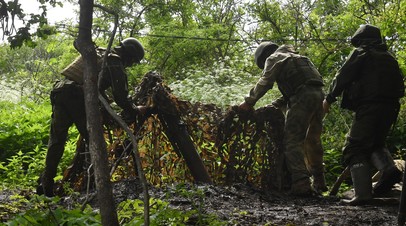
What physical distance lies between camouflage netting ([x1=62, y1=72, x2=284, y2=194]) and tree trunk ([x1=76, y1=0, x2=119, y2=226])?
368 cm

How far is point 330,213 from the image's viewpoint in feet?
17.5

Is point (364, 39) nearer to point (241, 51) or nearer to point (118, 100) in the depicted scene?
point (118, 100)

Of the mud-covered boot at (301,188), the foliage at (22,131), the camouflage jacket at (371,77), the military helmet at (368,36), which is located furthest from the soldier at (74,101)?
the foliage at (22,131)

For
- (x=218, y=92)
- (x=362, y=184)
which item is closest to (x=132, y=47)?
(x=362, y=184)

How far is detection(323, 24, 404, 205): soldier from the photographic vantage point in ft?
19.6

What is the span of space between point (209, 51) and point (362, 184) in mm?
15923

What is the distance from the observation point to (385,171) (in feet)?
19.2

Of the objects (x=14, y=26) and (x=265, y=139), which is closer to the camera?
(x=14, y=26)

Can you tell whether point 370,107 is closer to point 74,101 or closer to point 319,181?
point 319,181

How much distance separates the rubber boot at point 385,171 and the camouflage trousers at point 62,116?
333cm

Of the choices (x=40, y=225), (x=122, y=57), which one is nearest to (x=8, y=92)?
(x=122, y=57)

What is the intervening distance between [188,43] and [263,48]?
1291 centimetres

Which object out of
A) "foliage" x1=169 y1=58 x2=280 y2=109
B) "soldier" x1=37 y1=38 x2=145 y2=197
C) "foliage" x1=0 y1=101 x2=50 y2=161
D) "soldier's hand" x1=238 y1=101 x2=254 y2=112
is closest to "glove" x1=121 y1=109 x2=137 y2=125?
"soldier" x1=37 y1=38 x2=145 y2=197

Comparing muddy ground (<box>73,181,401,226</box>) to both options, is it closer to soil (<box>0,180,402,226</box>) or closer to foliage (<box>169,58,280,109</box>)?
soil (<box>0,180,402,226</box>)
